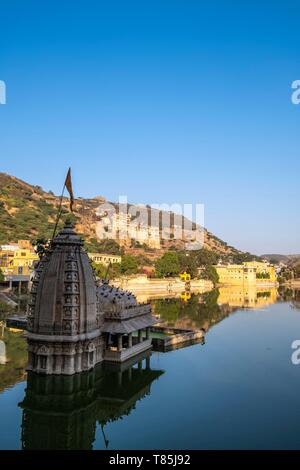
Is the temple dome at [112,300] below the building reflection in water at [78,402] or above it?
above

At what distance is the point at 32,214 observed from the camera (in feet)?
453

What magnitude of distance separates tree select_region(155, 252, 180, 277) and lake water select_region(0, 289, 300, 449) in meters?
72.2

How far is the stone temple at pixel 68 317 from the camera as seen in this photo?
2686 centimetres

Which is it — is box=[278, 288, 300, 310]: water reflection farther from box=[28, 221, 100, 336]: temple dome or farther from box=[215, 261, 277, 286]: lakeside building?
box=[28, 221, 100, 336]: temple dome

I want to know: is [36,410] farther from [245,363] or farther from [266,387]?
[245,363]

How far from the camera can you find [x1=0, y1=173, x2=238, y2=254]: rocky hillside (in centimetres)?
12138

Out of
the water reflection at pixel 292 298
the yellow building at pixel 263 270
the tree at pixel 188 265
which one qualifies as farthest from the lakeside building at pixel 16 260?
the yellow building at pixel 263 270

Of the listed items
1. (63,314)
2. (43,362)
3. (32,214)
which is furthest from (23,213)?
(43,362)

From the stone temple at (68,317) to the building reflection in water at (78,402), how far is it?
32.4 inches

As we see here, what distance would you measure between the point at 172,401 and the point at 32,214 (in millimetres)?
121023

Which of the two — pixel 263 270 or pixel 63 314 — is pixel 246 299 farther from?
pixel 63 314

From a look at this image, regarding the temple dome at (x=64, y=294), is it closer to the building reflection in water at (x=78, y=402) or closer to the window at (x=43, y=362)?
the window at (x=43, y=362)
